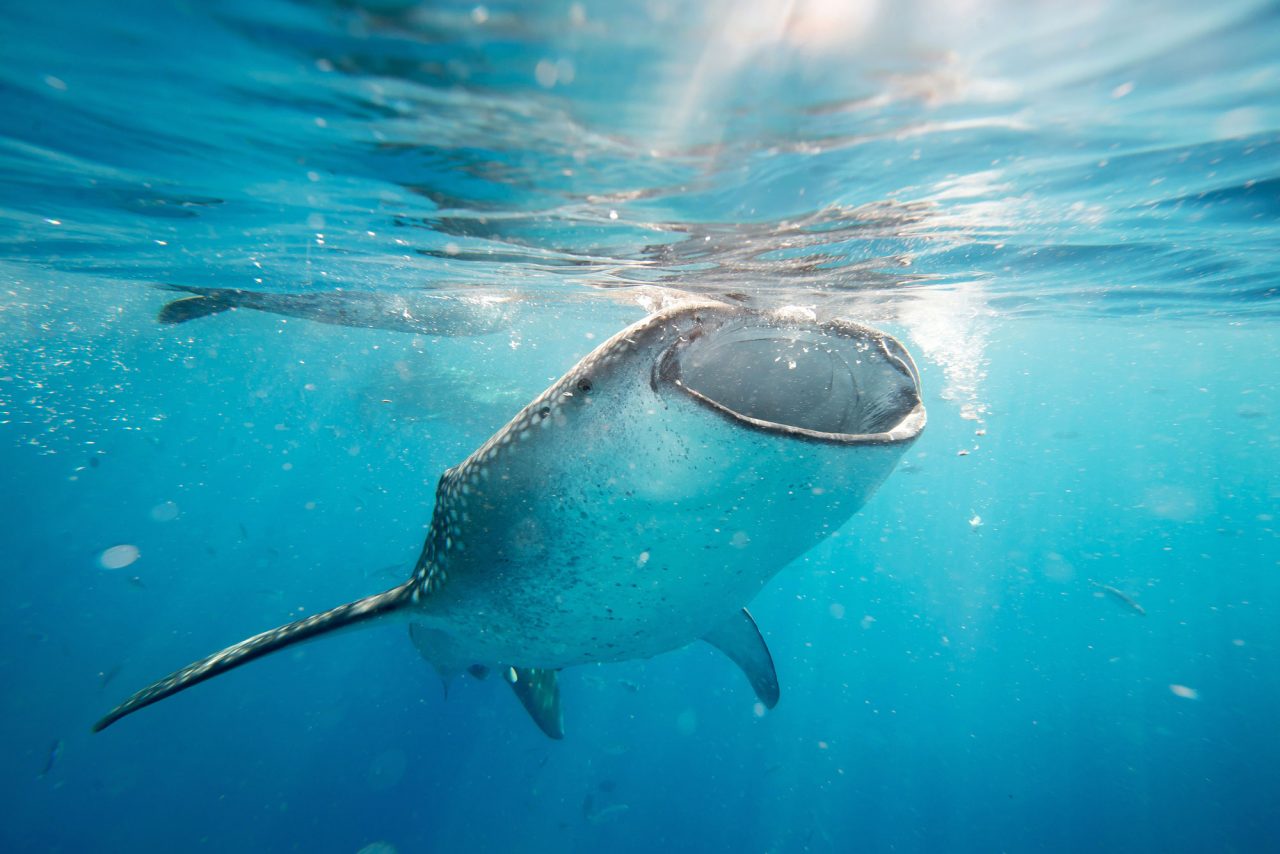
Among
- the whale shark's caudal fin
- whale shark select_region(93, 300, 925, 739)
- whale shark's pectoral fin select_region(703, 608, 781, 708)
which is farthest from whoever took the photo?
the whale shark's caudal fin

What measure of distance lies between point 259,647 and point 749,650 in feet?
14.1

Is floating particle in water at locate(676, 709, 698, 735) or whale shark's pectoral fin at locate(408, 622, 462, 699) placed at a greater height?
Answer: whale shark's pectoral fin at locate(408, 622, 462, 699)

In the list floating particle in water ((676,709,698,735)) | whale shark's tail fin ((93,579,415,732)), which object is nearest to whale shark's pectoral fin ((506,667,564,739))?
whale shark's tail fin ((93,579,415,732))

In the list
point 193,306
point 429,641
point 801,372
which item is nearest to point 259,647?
point 429,641

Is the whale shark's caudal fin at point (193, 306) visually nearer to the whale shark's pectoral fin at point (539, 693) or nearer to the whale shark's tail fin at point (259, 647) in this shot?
the whale shark's pectoral fin at point (539, 693)

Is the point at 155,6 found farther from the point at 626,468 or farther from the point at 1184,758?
the point at 1184,758

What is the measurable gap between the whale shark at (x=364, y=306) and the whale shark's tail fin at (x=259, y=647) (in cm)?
1378

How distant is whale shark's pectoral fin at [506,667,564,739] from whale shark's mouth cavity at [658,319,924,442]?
15.6ft

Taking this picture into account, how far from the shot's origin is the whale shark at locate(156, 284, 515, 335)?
57.5ft

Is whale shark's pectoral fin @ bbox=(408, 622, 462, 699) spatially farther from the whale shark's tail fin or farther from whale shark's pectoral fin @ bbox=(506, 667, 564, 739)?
whale shark's pectoral fin @ bbox=(506, 667, 564, 739)

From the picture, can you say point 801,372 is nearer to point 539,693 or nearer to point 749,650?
point 749,650

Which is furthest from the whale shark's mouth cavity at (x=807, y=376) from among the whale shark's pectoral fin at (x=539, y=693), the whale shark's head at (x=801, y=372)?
the whale shark's pectoral fin at (x=539, y=693)

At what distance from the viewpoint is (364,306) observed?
63.3 feet

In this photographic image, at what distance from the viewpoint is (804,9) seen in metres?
3.83
